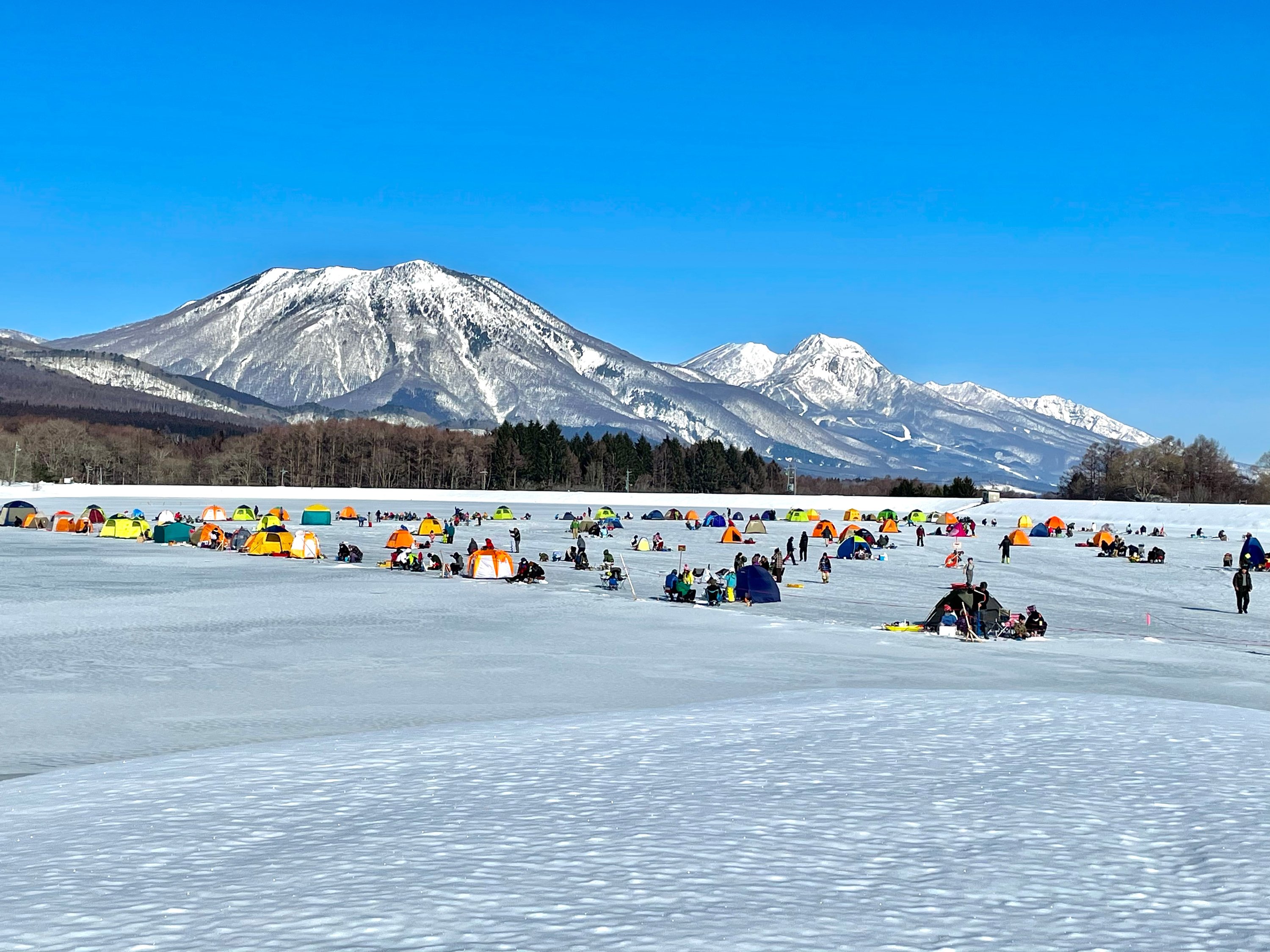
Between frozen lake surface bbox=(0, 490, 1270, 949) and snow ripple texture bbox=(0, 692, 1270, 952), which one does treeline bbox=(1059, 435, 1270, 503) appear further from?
snow ripple texture bbox=(0, 692, 1270, 952)

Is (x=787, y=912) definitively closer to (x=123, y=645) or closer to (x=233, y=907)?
(x=233, y=907)

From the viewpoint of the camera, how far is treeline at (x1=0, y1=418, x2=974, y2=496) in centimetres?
14050

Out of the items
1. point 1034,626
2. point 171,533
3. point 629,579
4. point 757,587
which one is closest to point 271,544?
point 171,533

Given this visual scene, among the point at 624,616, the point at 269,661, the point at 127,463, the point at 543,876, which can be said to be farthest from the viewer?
the point at 127,463

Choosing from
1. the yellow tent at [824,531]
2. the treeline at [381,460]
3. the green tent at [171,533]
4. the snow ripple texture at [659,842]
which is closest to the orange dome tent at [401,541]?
the green tent at [171,533]

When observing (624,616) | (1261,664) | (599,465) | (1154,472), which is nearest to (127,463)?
(599,465)

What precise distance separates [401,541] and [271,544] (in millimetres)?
5134

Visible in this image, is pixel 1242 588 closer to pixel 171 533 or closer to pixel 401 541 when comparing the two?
pixel 401 541

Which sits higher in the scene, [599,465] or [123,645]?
[599,465]

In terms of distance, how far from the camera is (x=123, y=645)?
19609 mm

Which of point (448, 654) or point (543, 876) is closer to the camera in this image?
point (543, 876)

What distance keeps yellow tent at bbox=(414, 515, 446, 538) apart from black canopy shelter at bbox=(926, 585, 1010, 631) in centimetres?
3196

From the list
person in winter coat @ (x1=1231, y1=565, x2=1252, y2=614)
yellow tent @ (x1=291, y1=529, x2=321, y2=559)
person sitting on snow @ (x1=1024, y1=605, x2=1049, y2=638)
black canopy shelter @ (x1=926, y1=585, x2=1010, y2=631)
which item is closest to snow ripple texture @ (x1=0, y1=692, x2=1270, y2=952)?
black canopy shelter @ (x1=926, y1=585, x2=1010, y2=631)

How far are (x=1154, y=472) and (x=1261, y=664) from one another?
4203 inches
